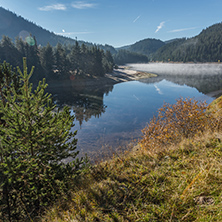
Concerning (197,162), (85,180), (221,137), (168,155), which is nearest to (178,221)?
(197,162)

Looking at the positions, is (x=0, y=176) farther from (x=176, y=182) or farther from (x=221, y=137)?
(x=221, y=137)

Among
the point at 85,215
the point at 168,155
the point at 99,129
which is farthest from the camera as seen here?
the point at 99,129

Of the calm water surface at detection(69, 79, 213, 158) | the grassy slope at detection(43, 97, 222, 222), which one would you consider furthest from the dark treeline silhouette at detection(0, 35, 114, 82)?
the grassy slope at detection(43, 97, 222, 222)

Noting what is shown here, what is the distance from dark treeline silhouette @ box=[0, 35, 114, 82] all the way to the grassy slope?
61.1m

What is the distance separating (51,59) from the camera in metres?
61.8

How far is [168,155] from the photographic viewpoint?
4.83 meters

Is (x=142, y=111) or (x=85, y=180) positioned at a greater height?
(x=85, y=180)

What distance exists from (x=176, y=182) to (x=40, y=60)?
236 feet

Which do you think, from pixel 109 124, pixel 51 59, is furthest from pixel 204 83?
pixel 51 59

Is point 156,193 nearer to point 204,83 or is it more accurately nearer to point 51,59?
point 51,59

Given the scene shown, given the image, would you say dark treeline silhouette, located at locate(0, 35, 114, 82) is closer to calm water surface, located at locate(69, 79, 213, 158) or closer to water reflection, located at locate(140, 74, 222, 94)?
water reflection, located at locate(140, 74, 222, 94)

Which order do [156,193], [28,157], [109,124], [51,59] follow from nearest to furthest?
[156,193] → [28,157] → [109,124] → [51,59]

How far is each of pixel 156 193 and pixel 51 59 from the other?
225 feet

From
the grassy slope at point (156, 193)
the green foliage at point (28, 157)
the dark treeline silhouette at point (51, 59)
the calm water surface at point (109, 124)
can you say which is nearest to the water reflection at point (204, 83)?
the calm water surface at point (109, 124)
